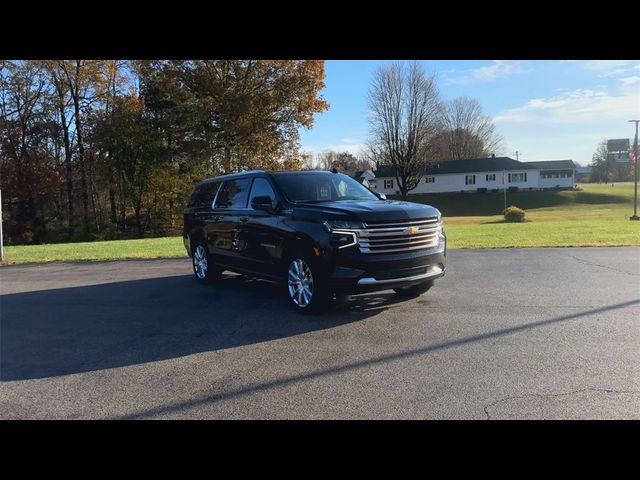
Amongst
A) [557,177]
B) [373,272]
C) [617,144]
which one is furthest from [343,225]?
[617,144]

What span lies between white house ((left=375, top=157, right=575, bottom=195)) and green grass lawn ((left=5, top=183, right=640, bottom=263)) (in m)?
3.52

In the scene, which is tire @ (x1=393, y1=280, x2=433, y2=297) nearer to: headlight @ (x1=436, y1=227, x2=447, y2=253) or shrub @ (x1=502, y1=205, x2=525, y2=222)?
headlight @ (x1=436, y1=227, x2=447, y2=253)

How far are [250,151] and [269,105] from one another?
3.40 m

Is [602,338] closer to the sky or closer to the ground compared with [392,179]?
→ closer to the ground

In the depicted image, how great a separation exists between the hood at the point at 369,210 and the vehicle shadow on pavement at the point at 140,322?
1.40m

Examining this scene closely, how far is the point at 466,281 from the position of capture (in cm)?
927

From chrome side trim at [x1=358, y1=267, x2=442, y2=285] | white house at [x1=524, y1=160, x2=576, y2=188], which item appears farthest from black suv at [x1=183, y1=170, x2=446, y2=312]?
white house at [x1=524, y1=160, x2=576, y2=188]

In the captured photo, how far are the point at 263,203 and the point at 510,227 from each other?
792 inches

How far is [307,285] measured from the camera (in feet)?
22.9

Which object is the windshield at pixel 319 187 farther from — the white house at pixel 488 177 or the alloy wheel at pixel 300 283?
the white house at pixel 488 177

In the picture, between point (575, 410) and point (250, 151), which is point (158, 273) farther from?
point (250, 151)

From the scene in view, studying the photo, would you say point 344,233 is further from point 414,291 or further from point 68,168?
point 68,168
